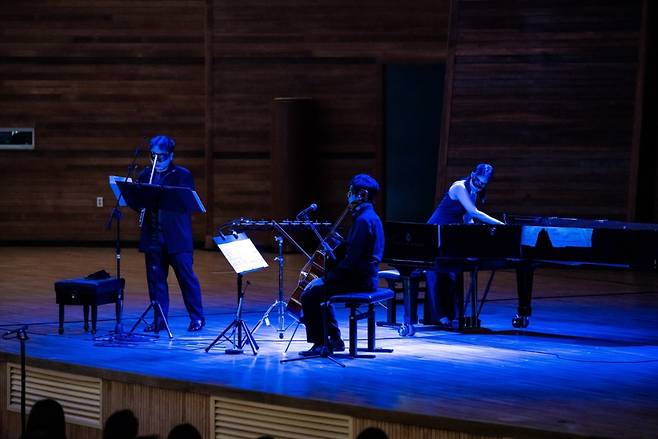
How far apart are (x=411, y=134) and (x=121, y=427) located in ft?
29.7

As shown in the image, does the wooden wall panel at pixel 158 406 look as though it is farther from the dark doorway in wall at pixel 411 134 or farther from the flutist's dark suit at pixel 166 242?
the dark doorway in wall at pixel 411 134

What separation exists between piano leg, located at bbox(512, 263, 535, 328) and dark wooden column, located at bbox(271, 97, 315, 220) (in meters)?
5.52

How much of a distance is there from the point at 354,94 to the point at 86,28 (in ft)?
11.3

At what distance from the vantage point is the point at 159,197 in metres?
7.41

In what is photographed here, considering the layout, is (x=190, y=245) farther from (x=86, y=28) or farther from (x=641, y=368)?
(x=86, y=28)

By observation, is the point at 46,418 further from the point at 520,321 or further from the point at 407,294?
A: the point at 520,321

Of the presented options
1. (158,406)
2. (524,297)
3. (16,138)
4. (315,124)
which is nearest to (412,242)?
(524,297)

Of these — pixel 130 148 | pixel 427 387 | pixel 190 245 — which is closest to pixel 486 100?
pixel 130 148

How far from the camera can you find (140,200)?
7445mm

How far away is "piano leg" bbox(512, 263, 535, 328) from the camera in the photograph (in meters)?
8.30

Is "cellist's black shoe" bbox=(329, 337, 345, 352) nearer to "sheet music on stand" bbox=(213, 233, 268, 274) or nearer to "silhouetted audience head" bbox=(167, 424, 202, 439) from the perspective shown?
"sheet music on stand" bbox=(213, 233, 268, 274)

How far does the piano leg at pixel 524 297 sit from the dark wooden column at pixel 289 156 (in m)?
5.52

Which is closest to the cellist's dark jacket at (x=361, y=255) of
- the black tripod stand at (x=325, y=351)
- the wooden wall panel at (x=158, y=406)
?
the black tripod stand at (x=325, y=351)

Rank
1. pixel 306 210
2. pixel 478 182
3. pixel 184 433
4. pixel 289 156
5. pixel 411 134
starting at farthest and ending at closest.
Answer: pixel 411 134
pixel 289 156
pixel 478 182
pixel 306 210
pixel 184 433
